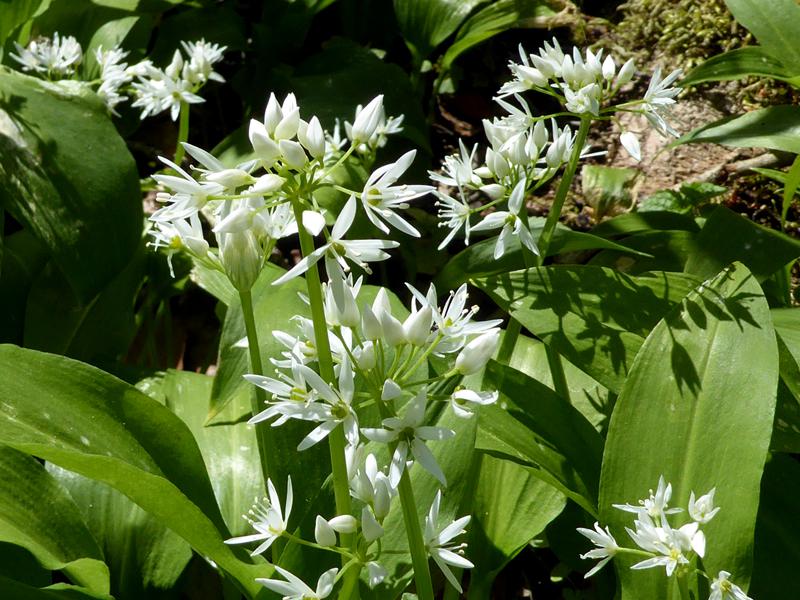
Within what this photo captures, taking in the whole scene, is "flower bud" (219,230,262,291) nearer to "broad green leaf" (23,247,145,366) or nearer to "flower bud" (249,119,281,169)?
"flower bud" (249,119,281,169)

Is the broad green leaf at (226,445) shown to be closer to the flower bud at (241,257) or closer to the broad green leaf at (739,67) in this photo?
the flower bud at (241,257)

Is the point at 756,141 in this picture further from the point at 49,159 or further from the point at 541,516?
the point at 49,159

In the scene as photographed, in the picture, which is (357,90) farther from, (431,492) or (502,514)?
(431,492)

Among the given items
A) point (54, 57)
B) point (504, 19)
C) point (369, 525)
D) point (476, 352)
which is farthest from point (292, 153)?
point (504, 19)

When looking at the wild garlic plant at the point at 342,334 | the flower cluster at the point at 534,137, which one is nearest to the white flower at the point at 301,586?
the wild garlic plant at the point at 342,334

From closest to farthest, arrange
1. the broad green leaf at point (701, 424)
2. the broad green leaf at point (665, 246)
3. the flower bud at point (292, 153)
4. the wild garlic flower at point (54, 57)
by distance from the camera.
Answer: the flower bud at point (292, 153), the broad green leaf at point (701, 424), the broad green leaf at point (665, 246), the wild garlic flower at point (54, 57)

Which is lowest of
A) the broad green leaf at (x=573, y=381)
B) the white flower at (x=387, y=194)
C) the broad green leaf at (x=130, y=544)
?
the broad green leaf at (x=130, y=544)

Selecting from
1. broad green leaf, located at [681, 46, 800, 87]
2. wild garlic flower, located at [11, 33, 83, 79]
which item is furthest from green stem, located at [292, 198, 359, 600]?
wild garlic flower, located at [11, 33, 83, 79]

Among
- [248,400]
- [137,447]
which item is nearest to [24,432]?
[137,447]
